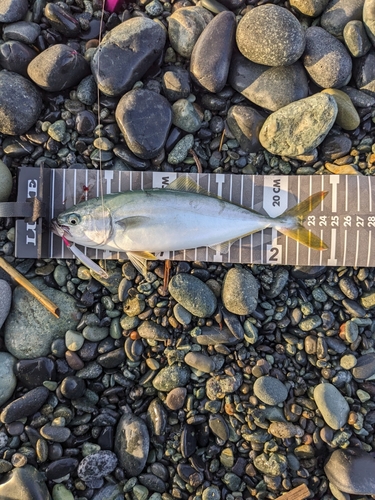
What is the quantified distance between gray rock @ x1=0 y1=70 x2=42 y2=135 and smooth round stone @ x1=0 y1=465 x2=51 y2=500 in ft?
11.5

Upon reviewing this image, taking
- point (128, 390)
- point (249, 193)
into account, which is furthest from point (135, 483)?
point (249, 193)

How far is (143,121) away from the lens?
13.3 feet

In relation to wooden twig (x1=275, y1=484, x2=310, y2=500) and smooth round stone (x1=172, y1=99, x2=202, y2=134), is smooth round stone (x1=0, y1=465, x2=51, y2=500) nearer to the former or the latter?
wooden twig (x1=275, y1=484, x2=310, y2=500)

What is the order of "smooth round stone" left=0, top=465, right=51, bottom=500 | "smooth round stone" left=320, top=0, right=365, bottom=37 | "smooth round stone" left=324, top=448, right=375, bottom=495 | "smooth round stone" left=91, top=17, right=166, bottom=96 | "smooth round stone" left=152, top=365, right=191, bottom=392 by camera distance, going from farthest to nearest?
"smooth round stone" left=320, top=0, right=365, bottom=37 < "smooth round stone" left=91, top=17, right=166, bottom=96 < "smooth round stone" left=152, top=365, right=191, bottom=392 < "smooth round stone" left=324, top=448, right=375, bottom=495 < "smooth round stone" left=0, top=465, right=51, bottom=500

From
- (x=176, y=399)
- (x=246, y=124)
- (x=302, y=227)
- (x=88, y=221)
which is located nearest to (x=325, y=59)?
(x=246, y=124)

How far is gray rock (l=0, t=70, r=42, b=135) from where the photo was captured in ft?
13.3

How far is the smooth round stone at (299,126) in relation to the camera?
3.94m

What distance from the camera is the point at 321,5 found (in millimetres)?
4172

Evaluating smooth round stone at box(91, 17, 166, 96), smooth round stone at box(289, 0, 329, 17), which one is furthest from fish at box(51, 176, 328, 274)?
smooth round stone at box(289, 0, 329, 17)

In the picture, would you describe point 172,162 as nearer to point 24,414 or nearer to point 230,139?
point 230,139

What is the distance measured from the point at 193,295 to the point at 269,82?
2.48m

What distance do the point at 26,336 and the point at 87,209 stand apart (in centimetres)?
151

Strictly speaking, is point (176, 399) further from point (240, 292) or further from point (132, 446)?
point (240, 292)

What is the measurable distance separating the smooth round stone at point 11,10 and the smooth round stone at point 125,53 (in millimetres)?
1004
